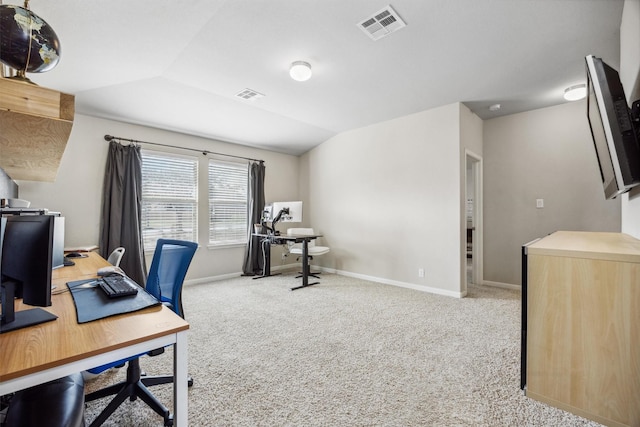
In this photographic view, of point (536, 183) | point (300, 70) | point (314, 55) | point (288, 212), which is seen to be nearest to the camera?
point (314, 55)

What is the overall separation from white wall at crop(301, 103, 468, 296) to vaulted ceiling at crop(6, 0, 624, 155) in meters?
0.47

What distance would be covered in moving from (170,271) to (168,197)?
2.83 m

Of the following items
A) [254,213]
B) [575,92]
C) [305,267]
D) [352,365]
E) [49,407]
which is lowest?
[352,365]

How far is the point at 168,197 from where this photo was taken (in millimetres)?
4355

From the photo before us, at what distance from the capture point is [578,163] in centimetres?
→ 372

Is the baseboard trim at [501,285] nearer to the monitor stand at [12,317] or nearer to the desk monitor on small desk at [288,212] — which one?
the desk monitor on small desk at [288,212]

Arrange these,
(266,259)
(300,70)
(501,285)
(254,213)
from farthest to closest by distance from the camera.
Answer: (254,213)
(266,259)
(501,285)
(300,70)

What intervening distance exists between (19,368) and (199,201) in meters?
4.10

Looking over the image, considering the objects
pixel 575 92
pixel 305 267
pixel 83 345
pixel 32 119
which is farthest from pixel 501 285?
pixel 32 119

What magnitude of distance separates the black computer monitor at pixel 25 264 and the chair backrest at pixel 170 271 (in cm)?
78

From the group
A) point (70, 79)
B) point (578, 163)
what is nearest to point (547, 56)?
point (578, 163)

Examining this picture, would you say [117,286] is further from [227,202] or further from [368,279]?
[368,279]

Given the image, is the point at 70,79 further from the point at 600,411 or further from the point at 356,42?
the point at 600,411

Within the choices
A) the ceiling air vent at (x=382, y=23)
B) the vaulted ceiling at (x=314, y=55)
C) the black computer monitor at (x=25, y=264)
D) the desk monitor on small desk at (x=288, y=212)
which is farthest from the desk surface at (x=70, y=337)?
the desk monitor on small desk at (x=288, y=212)
